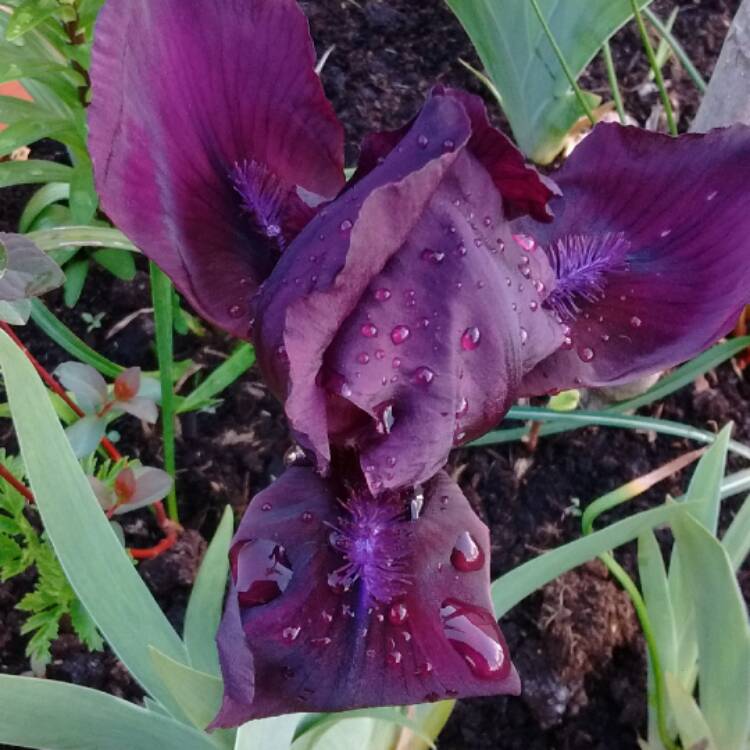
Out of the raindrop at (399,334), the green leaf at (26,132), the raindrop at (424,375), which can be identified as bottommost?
the raindrop at (424,375)

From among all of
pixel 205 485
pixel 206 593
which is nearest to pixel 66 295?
pixel 205 485

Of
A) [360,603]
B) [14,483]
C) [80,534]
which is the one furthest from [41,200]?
[360,603]

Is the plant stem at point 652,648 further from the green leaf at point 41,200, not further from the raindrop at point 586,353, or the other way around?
the green leaf at point 41,200

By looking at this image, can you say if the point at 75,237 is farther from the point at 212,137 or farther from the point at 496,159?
the point at 496,159

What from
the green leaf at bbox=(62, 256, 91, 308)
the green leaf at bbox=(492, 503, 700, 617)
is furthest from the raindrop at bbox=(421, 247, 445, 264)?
the green leaf at bbox=(62, 256, 91, 308)

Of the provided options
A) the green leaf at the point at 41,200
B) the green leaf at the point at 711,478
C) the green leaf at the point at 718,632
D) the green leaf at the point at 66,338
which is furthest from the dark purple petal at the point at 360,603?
the green leaf at the point at 41,200

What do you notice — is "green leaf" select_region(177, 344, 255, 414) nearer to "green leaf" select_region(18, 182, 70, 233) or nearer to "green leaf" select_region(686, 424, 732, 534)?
"green leaf" select_region(18, 182, 70, 233)
